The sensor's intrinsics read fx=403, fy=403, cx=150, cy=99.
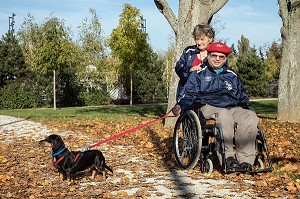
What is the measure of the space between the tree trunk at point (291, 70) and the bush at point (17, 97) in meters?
18.8

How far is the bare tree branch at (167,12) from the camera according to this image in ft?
33.3

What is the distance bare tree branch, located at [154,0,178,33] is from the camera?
33.3ft

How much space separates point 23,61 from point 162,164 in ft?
80.8

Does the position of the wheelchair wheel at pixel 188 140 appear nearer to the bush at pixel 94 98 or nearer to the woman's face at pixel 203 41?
the woman's face at pixel 203 41

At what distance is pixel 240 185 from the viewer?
436 cm

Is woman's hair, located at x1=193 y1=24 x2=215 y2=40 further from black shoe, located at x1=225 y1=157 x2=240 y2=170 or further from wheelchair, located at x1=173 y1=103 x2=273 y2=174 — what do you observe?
black shoe, located at x1=225 y1=157 x2=240 y2=170

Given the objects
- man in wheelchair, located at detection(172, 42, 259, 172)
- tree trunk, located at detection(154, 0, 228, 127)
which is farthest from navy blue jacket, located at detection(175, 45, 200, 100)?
tree trunk, located at detection(154, 0, 228, 127)

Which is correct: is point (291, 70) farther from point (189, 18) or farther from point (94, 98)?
point (94, 98)

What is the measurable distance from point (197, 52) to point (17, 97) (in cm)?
2274

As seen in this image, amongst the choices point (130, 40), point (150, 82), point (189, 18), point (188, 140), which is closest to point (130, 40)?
point (130, 40)

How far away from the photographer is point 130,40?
25.8 m

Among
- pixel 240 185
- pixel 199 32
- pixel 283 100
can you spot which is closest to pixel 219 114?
pixel 240 185

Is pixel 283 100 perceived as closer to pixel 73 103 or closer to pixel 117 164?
pixel 117 164

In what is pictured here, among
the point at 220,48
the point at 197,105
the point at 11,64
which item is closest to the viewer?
the point at 220,48
